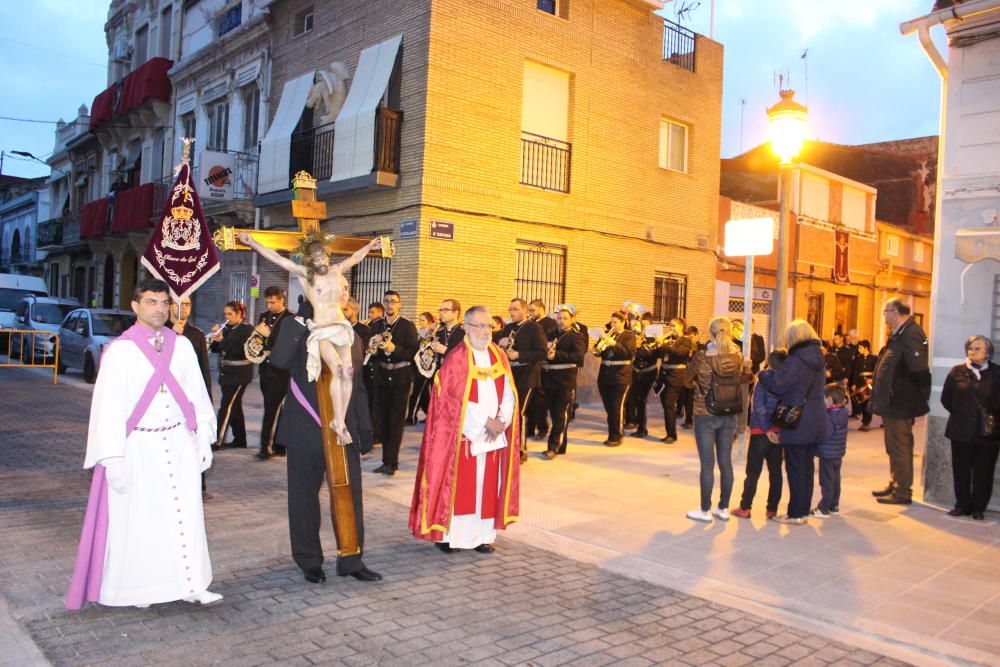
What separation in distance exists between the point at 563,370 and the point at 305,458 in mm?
5933

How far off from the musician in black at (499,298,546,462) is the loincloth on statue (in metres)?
4.83

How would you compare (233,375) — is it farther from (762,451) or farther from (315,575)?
(762,451)

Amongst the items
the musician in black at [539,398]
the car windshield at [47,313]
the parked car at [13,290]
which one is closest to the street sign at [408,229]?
the musician in black at [539,398]

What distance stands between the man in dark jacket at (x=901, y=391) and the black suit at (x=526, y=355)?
3775mm

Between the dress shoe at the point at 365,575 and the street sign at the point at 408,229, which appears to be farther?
the street sign at the point at 408,229

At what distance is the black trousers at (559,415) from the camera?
35.2 ft

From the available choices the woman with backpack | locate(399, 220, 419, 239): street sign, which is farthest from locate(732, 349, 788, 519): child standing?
locate(399, 220, 419, 239): street sign

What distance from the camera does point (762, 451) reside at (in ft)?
24.8

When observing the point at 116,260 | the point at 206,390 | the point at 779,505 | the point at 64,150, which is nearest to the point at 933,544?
the point at 779,505

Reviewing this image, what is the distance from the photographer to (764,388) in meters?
7.59

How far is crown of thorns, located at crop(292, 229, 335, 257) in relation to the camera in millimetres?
5543

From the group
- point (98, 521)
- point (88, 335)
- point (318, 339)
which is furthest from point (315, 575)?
point (88, 335)

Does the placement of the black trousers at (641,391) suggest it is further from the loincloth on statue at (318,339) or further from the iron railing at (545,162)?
the loincloth on statue at (318,339)

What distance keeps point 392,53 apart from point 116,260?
60.0ft
